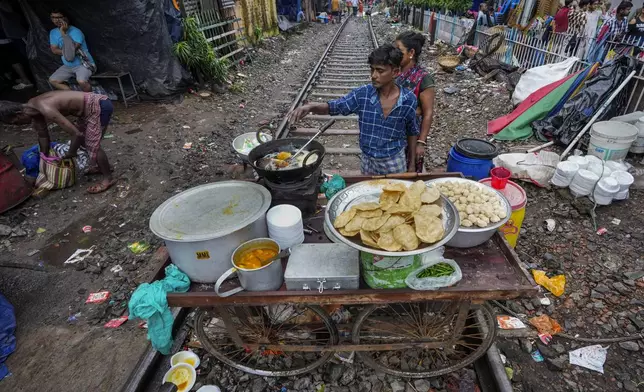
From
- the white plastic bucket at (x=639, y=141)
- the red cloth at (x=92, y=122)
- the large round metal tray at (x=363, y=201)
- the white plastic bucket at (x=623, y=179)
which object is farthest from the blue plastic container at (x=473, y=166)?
A: the red cloth at (x=92, y=122)

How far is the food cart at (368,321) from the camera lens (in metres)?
2.24

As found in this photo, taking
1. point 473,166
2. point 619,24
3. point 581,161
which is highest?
point 619,24

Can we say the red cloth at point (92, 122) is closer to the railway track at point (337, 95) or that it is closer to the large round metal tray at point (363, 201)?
the railway track at point (337, 95)

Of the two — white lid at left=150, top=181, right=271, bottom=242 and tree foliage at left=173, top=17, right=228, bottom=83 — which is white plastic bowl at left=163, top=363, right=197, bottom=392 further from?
tree foliage at left=173, top=17, right=228, bottom=83

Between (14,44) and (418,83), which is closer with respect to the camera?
(418,83)

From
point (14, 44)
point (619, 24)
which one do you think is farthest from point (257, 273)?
point (14, 44)

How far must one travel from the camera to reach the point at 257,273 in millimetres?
2131

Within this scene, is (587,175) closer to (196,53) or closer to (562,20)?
(196,53)

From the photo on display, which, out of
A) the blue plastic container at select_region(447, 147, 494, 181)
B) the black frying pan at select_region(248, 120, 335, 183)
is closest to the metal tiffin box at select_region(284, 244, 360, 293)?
the black frying pan at select_region(248, 120, 335, 183)

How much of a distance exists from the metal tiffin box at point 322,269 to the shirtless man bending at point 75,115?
17.4 feet

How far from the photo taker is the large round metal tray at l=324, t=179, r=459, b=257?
1901mm

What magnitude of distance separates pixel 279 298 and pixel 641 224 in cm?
567

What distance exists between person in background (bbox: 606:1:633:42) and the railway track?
647cm

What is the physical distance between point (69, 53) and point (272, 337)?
898cm
